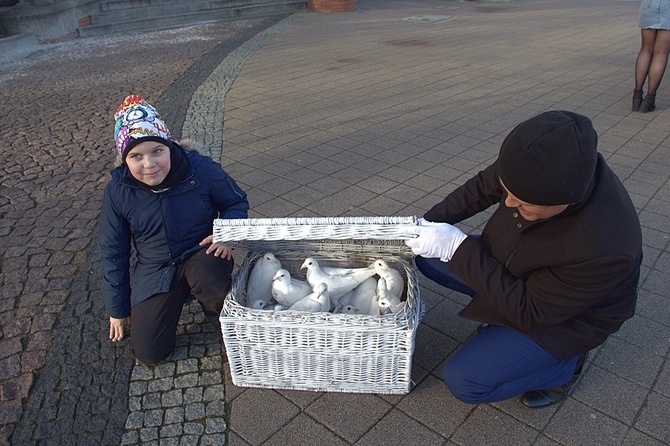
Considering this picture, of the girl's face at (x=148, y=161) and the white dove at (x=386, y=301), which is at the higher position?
the girl's face at (x=148, y=161)

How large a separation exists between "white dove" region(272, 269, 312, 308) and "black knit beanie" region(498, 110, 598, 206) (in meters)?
1.14

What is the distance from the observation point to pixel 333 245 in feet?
8.57

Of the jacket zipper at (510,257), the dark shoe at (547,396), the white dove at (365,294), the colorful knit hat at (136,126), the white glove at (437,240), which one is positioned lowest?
the dark shoe at (547,396)

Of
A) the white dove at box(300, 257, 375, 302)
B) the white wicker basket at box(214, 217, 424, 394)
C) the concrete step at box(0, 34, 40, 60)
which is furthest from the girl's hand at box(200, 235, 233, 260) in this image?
the concrete step at box(0, 34, 40, 60)

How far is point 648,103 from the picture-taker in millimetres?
5992

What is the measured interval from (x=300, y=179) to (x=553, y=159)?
9.78ft

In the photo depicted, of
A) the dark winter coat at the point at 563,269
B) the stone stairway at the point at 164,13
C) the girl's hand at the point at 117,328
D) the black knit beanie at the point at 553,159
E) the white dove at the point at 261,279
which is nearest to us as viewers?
the black knit beanie at the point at 553,159

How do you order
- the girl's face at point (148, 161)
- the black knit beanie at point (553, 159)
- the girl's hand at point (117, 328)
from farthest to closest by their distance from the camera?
the girl's hand at point (117, 328), the girl's face at point (148, 161), the black knit beanie at point (553, 159)

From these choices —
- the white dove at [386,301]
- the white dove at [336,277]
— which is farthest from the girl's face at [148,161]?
the white dove at [386,301]

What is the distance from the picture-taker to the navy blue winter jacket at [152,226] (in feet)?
8.48

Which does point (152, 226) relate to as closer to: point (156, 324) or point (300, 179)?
point (156, 324)

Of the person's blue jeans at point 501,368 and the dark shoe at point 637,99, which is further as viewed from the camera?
the dark shoe at point 637,99

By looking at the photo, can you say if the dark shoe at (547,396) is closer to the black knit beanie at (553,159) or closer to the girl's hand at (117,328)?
the black knit beanie at (553,159)

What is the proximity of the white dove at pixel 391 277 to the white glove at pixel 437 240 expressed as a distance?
329 millimetres
